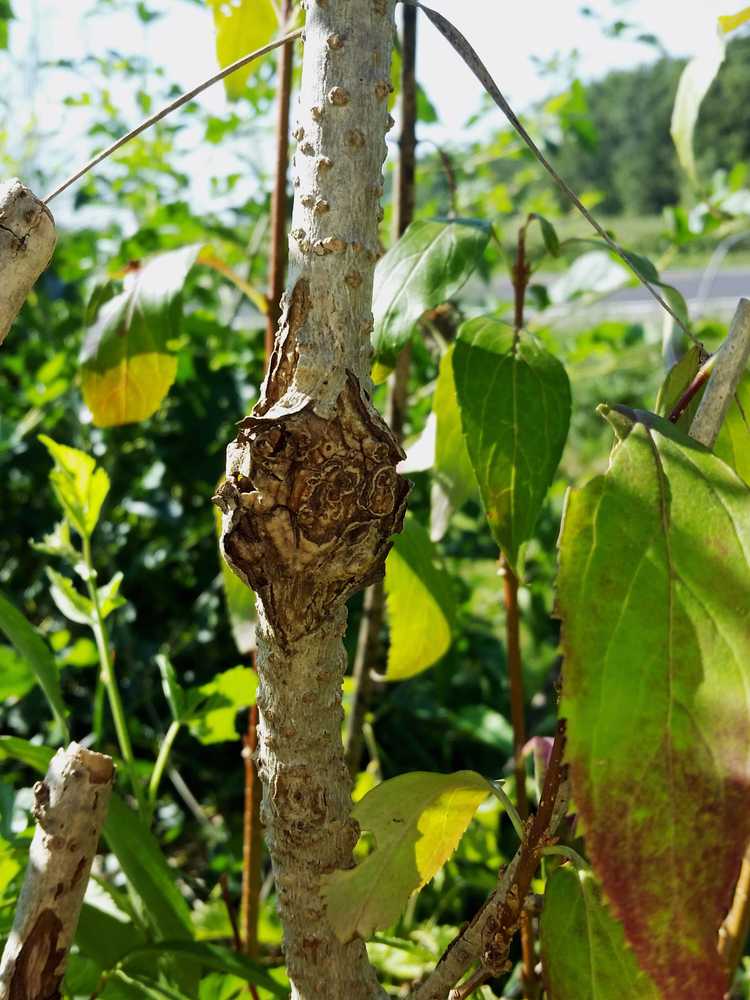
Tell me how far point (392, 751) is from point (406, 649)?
110 centimetres

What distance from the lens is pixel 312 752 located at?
53 centimetres

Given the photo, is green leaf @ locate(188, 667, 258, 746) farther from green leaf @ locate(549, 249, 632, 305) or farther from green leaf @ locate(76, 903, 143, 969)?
green leaf @ locate(549, 249, 632, 305)

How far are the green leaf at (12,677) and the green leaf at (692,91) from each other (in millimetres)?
763

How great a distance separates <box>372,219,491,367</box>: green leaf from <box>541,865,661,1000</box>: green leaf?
0.33 metres

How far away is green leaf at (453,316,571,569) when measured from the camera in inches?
25.3

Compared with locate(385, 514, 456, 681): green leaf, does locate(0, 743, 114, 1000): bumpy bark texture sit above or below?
below

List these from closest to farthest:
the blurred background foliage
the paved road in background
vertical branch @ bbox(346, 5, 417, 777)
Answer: vertical branch @ bbox(346, 5, 417, 777) < the blurred background foliage < the paved road in background

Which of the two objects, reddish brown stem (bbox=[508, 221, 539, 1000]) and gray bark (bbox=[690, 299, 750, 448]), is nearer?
gray bark (bbox=[690, 299, 750, 448])

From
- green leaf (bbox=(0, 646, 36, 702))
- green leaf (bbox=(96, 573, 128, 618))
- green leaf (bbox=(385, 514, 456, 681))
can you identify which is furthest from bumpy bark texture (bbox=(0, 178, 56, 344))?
green leaf (bbox=(0, 646, 36, 702))

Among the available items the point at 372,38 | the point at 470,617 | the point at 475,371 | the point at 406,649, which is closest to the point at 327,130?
the point at 372,38

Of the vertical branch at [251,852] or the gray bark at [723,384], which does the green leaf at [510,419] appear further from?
the vertical branch at [251,852]

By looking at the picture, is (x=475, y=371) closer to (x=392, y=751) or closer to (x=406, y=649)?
(x=406, y=649)

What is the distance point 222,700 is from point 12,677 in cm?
29

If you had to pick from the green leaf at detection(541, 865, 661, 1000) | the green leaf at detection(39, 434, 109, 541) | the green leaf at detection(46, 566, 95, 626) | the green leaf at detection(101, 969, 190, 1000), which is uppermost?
the green leaf at detection(39, 434, 109, 541)
